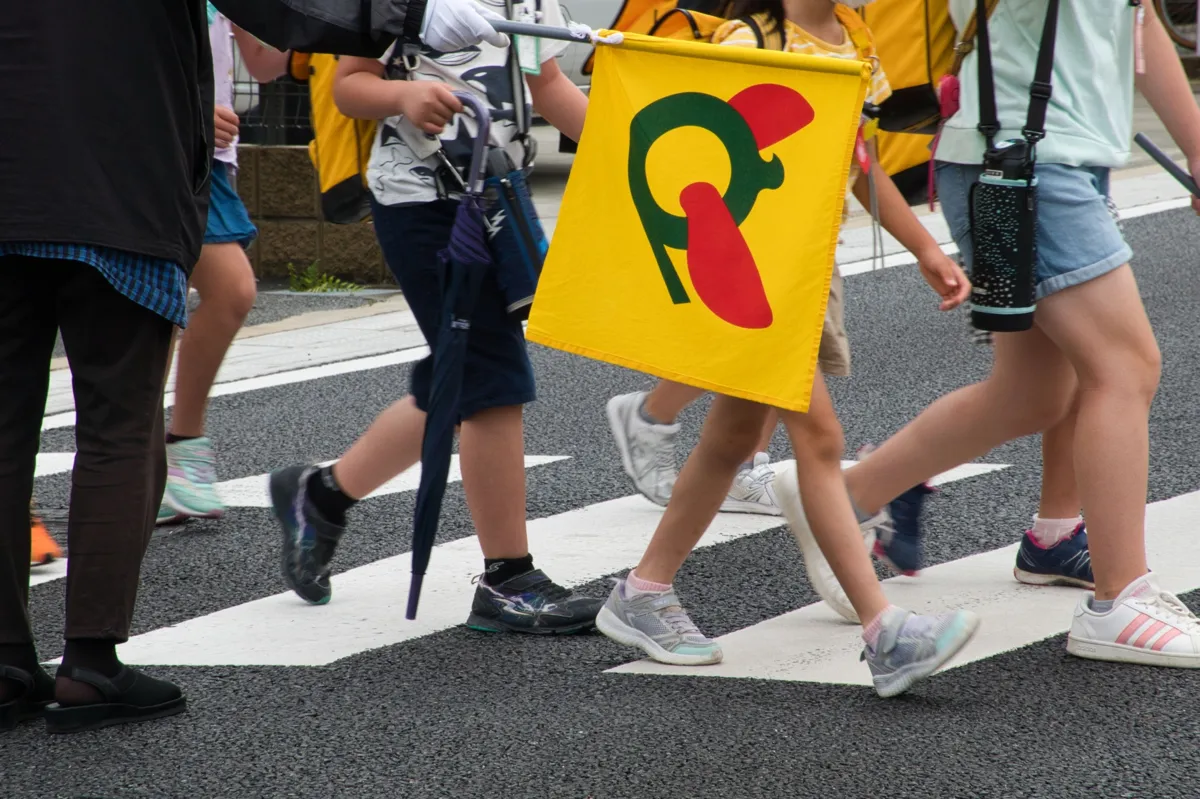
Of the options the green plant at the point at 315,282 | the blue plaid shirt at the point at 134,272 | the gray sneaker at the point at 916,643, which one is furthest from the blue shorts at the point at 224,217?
the green plant at the point at 315,282

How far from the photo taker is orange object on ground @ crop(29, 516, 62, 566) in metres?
4.60

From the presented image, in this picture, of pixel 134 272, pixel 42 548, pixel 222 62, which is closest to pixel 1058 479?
pixel 134 272

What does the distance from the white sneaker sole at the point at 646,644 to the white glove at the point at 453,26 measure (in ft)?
4.08

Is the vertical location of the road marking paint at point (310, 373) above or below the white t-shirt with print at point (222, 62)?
below

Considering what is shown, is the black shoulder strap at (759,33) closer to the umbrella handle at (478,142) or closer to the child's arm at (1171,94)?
the umbrella handle at (478,142)

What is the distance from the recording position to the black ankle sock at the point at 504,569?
3875 millimetres

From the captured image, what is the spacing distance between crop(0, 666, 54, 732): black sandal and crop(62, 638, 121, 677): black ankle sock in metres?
0.08

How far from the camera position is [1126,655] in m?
3.49

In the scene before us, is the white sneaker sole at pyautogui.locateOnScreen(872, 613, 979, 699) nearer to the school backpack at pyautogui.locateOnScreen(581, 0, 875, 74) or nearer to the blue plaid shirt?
the school backpack at pyautogui.locateOnScreen(581, 0, 875, 74)

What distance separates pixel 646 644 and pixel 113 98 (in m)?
1.51

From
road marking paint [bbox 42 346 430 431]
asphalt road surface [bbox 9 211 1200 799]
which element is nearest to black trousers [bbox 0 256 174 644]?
asphalt road surface [bbox 9 211 1200 799]

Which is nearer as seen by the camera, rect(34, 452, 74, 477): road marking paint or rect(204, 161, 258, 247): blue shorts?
rect(204, 161, 258, 247): blue shorts

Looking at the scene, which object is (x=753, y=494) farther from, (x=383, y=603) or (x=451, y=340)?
(x=451, y=340)

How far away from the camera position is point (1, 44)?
3.09 m
